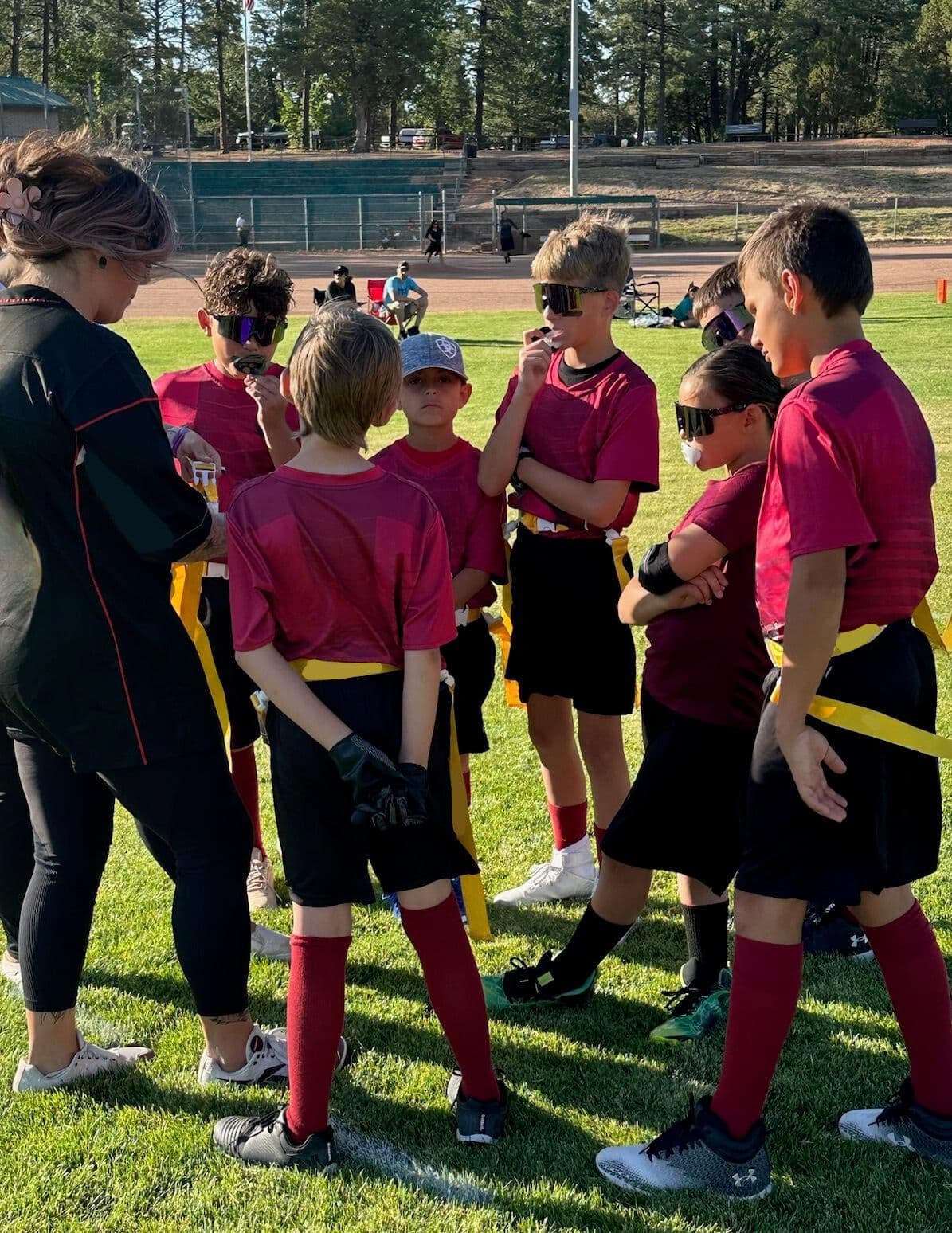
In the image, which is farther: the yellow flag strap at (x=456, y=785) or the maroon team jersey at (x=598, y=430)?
the maroon team jersey at (x=598, y=430)

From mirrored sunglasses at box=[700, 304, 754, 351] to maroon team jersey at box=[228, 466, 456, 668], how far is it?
167cm

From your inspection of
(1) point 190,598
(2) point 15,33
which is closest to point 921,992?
(1) point 190,598

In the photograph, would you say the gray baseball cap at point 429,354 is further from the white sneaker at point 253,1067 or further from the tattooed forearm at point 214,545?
the white sneaker at point 253,1067

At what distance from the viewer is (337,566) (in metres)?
A: 2.71

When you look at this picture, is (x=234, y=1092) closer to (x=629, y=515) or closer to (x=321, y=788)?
(x=321, y=788)

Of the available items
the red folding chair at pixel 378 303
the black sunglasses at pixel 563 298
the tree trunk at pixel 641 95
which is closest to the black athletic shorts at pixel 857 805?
the black sunglasses at pixel 563 298

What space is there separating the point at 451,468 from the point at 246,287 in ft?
2.81

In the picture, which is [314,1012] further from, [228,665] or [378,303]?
[378,303]

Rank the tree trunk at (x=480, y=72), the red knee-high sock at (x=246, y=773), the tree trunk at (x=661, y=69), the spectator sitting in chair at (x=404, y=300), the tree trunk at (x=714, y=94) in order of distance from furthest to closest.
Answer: the tree trunk at (x=714, y=94)
the tree trunk at (x=661, y=69)
the tree trunk at (x=480, y=72)
the spectator sitting in chair at (x=404, y=300)
the red knee-high sock at (x=246, y=773)

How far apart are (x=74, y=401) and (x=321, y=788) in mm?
1022

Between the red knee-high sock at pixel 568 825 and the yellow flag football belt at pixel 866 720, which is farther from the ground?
the yellow flag football belt at pixel 866 720

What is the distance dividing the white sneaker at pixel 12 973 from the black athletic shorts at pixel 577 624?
6.23ft

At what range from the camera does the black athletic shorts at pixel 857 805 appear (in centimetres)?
262

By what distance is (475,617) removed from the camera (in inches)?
163
